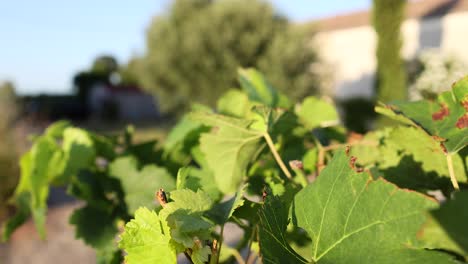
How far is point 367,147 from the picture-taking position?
0.47 m

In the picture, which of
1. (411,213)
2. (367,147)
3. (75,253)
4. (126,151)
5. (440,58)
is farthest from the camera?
(440,58)

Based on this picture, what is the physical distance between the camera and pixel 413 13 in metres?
13.1

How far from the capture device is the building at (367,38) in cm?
1181

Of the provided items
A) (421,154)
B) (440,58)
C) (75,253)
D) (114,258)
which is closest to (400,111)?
(421,154)

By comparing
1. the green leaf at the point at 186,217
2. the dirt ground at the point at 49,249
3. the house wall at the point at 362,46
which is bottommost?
the house wall at the point at 362,46

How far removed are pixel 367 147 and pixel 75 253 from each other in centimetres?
422

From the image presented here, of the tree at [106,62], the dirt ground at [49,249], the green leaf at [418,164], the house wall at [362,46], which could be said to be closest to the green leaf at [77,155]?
the green leaf at [418,164]

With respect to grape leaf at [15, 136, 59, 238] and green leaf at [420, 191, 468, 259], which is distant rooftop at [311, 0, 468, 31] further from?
green leaf at [420, 191, 468, 259]

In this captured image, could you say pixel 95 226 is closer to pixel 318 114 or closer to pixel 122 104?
pixel 318 114

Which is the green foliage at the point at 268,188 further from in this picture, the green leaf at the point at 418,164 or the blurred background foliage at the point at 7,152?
the blurred background foliage at the point at 7,152

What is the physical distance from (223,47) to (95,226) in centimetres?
1159

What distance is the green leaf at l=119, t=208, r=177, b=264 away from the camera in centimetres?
27

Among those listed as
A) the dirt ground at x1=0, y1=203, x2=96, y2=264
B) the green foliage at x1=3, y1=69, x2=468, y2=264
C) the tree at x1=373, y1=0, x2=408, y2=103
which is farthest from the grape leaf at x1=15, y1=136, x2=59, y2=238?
the tree at x1=373, y1=0, x2=408, y2=103

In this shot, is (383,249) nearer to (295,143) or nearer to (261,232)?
(261,232)
